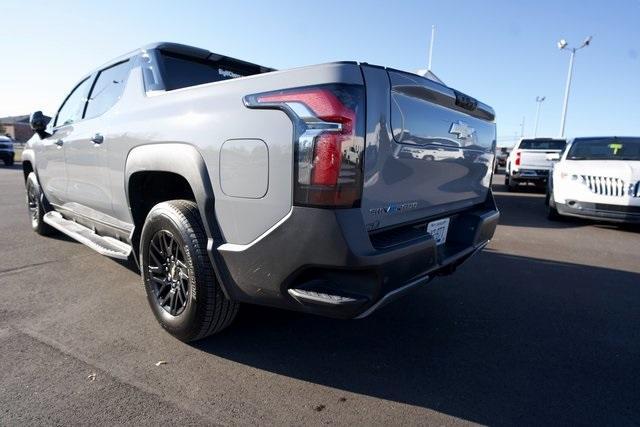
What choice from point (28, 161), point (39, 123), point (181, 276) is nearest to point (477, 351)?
point (181, 276)

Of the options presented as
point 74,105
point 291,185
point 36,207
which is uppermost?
point 74,105

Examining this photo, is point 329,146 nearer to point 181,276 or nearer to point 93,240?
point 181,276

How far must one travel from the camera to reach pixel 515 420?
2.03m

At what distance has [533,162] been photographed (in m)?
12.9

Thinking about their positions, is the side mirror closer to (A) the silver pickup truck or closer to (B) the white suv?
(A) the silver pickup truck

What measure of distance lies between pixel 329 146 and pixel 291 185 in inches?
9.8

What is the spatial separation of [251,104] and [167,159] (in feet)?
2.47

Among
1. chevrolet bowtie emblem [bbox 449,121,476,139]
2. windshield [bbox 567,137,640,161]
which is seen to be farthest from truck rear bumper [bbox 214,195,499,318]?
windshield [bbox 567,137,640,161]

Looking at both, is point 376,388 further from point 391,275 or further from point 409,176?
point 409,176

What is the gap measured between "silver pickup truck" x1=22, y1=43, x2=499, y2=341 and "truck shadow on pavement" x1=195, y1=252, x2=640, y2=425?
0.51 metres

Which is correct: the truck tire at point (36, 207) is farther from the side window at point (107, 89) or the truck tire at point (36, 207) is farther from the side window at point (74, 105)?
the side window at point (107, 89)

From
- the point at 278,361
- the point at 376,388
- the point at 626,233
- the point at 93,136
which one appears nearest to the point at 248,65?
the point at 93,136

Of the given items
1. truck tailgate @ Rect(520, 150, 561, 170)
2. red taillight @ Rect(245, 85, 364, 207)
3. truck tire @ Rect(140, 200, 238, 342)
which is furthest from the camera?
truck tailgate @ Rect(520, 150, 561, 170)

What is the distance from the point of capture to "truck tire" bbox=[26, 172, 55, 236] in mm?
5164
